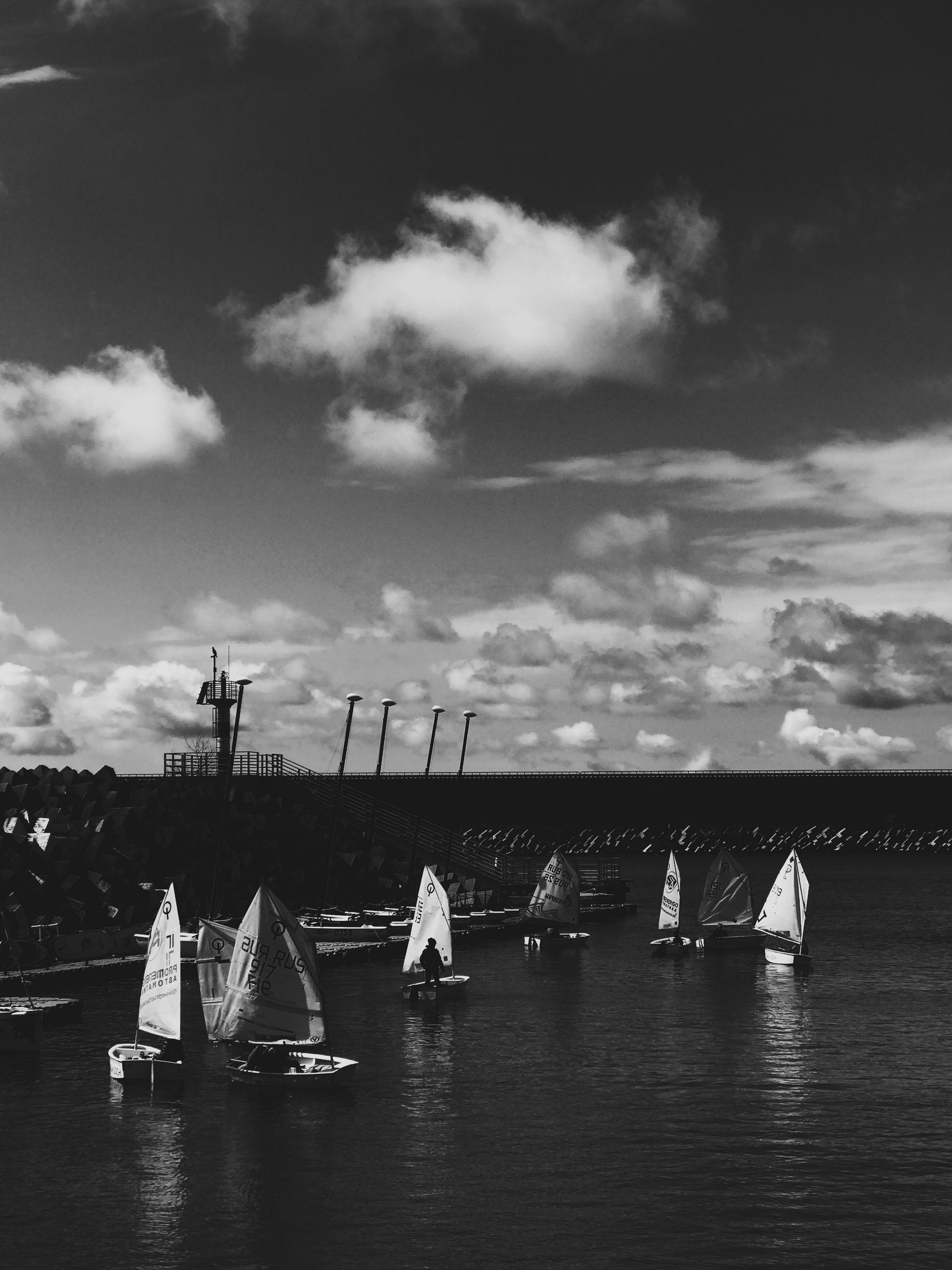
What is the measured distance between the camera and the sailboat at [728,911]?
79.5 metres

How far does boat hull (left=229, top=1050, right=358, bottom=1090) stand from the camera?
40.5 meters

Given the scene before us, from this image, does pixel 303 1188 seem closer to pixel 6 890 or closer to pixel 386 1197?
pixel 386 1197

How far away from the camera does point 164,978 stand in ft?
136

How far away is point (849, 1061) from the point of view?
4719 cm

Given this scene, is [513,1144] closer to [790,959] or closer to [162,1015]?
[162,1015]

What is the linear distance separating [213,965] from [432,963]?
619 inches

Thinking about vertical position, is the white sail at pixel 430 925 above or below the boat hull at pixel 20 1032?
above

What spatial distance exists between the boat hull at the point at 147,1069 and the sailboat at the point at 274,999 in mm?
1597

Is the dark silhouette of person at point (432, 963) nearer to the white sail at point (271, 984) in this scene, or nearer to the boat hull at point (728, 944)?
the white sail at point (271, 984)

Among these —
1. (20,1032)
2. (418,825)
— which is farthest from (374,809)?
(20,1032)

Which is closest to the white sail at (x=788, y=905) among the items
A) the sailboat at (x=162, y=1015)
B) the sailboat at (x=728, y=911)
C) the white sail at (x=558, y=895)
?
the sailboat at (x=728, y=911)

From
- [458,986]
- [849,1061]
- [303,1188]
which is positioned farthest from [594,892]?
[303,1188]

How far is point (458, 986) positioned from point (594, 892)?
5441cm

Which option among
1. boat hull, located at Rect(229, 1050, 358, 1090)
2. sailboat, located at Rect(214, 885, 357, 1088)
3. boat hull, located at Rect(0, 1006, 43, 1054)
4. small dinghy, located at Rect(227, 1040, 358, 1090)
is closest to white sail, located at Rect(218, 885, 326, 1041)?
sailboat, located at Rect(214, 885, 357, 1088)
